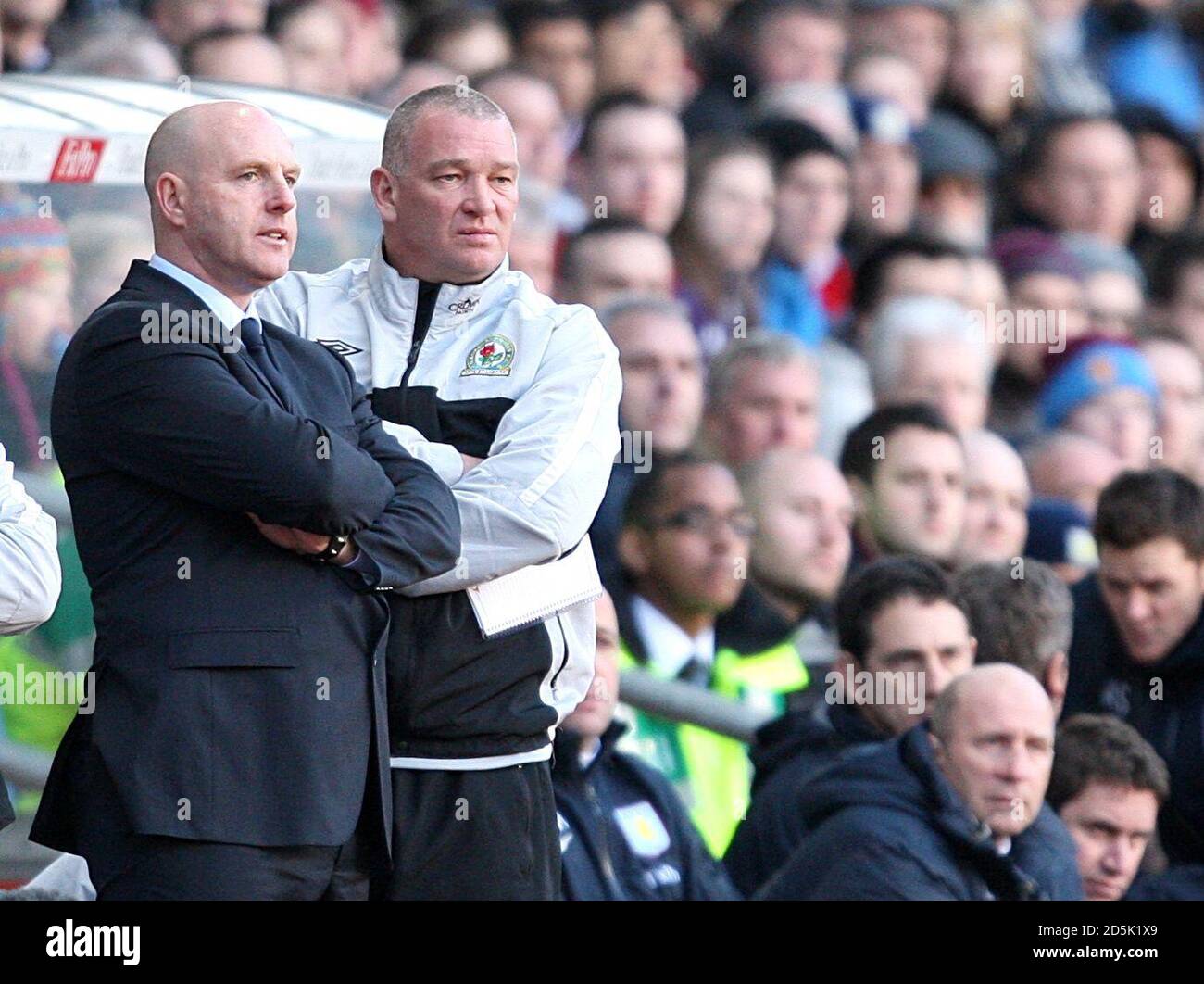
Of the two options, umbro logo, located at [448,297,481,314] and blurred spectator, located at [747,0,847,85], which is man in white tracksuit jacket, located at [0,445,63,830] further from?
blurred spectator, located at [747,0,847,85]

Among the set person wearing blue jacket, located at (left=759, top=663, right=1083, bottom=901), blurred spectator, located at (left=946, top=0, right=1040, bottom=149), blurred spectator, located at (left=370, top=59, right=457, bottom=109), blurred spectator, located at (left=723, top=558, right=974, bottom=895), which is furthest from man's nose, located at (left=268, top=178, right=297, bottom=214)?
blurred spectator, located at (left=946, top=0, right=1040, bottom=149)

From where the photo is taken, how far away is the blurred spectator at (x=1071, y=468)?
7.70 metres

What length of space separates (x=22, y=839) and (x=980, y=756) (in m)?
1.90

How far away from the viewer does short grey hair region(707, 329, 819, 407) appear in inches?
276

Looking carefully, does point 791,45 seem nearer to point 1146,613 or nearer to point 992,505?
point 992,505

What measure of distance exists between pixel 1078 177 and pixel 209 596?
6.68 m

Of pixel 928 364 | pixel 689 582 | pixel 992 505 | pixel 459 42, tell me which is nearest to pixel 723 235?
pixel 928 364

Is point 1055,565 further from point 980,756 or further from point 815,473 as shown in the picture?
point 980,756

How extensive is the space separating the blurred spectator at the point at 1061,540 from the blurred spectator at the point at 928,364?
0.42m

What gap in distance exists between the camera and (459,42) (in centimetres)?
837

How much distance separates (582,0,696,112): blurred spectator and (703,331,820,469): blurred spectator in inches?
82.8

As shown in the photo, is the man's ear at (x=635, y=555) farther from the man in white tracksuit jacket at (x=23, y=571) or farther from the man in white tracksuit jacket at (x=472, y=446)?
the man in white tracksuit jacket at (x=23, y=571)
